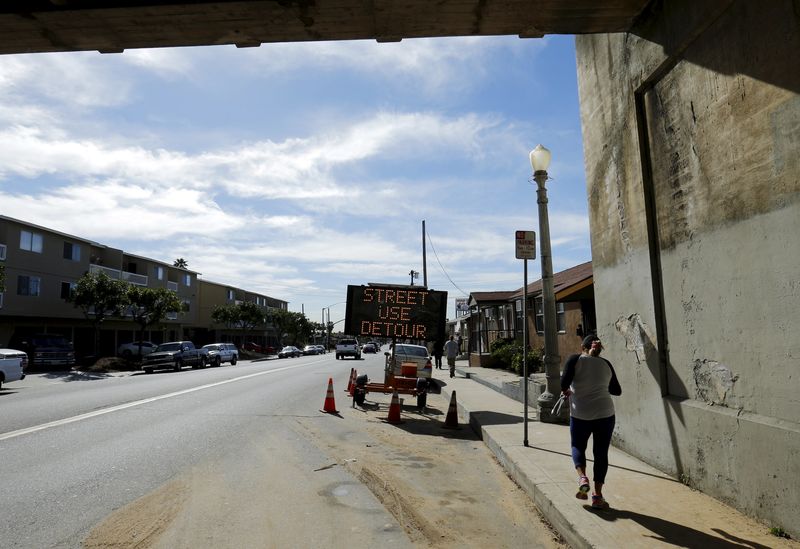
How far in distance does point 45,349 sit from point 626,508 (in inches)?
1247

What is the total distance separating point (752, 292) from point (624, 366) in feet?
8.91

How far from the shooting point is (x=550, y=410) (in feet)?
32.7

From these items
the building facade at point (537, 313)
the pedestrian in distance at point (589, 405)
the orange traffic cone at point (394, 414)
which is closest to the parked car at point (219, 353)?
the building facade at point (537, 313)

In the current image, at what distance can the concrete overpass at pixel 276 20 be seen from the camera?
6629 mm

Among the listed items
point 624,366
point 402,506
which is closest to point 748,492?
point 624,366

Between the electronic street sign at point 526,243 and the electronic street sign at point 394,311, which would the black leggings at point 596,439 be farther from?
the electronic street sign at point 394,311

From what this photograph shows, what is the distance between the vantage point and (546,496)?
539 centimetres

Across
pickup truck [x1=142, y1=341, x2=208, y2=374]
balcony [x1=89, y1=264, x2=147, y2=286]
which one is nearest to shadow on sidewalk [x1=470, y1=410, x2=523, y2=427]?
pickup truck [x1=142, y1=341, x2=208, y2=374]

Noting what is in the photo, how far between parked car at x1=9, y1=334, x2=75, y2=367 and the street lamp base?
1115 inches

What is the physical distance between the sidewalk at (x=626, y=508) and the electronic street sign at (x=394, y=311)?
15.5 feet

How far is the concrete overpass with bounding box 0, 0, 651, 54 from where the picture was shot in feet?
21.7

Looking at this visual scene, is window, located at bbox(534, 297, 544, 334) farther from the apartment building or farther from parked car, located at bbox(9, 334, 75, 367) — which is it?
parked car, located at bbox(9, 334, 75, 367)

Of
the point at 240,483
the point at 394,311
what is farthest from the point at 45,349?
the point at 240,483

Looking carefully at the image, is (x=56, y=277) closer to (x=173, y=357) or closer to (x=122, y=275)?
(x=122, y=275)
